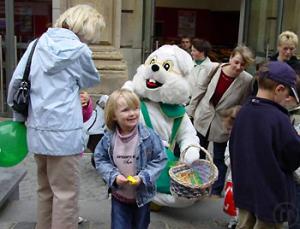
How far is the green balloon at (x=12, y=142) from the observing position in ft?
10.9

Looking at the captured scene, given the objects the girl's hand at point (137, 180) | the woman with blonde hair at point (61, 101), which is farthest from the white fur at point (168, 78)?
the girl's hand at point (137, 180)

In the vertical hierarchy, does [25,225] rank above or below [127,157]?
below

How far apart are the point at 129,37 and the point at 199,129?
15.0 feet

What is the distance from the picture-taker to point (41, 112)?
317cm

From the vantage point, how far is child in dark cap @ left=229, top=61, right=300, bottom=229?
275 cm

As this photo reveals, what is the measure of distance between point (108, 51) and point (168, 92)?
3.68 meters

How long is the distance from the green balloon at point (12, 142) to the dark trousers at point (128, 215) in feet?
2.42

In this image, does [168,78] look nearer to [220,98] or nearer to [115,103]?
[115,103]

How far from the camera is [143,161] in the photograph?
3.18 m

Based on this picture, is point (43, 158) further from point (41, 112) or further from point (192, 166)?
point (192, 166)

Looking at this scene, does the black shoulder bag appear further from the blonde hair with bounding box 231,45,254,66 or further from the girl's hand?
the blonde hair with bounding box 231,45,254,66

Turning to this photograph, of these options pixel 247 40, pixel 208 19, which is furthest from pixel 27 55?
pixel 208 19

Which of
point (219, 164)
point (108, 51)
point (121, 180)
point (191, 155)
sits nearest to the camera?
point (121, 180)

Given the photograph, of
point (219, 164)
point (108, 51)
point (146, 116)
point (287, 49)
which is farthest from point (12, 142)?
point (108, 51)
